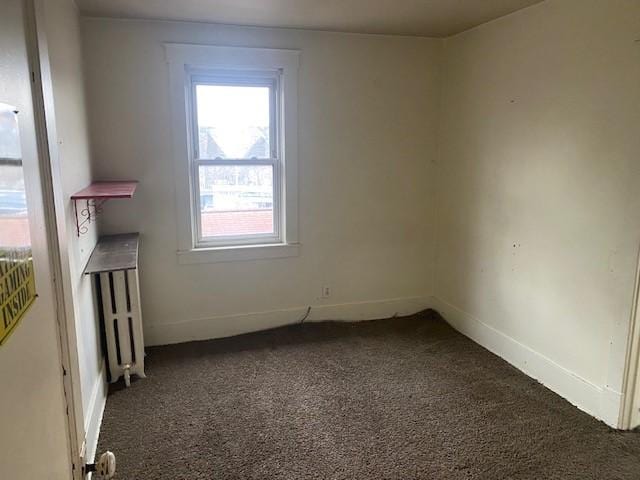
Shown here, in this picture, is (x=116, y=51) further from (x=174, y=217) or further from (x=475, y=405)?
(x=475, y=405)

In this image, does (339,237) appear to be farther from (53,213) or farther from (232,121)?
(53,213)

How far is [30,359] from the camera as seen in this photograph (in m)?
0.97

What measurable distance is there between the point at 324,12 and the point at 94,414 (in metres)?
2.64

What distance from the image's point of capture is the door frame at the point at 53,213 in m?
1.11

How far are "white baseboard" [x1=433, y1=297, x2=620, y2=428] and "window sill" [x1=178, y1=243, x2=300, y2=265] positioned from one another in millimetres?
1417

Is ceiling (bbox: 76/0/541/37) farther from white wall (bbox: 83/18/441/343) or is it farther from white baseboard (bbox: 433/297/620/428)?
white baseboard (bbox: 433/297/620/428)

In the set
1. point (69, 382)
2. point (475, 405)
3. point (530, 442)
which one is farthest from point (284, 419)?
point (69, 382)

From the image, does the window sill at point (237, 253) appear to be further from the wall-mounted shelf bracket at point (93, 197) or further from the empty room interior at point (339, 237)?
the wall-mounted shelf bracket at point (93, 197)

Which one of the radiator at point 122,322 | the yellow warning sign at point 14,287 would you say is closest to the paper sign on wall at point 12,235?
the yellow warning sign at point 14,287

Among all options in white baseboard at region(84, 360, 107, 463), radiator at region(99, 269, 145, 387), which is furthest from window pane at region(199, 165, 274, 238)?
white baseboard at region(84, 360, 107, 463)

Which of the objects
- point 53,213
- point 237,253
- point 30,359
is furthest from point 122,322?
point 30,359

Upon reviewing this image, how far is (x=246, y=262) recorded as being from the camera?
3510 millimetres

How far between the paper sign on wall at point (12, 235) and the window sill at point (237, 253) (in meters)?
2.40

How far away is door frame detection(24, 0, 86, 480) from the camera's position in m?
1.11
